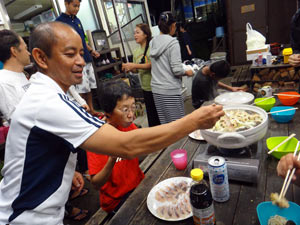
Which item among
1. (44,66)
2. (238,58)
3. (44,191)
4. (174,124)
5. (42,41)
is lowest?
(238,58)

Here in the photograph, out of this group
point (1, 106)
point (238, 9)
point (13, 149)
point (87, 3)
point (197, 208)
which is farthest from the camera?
point (238, 9)

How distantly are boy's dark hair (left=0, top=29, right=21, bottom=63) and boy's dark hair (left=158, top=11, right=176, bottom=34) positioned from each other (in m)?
1.76

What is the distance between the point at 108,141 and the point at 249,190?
33.1 inches

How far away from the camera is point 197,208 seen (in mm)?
916

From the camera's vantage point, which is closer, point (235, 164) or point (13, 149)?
point (13, 149)

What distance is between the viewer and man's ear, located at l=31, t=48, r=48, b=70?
1.10 metres

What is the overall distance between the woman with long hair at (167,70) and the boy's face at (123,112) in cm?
133

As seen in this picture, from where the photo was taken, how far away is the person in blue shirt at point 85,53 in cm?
382

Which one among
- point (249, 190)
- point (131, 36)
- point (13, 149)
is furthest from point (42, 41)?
point (131, 36)

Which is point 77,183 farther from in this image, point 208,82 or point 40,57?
point 208,82

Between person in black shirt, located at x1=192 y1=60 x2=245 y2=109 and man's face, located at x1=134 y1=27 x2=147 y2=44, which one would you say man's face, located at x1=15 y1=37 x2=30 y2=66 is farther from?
person in black shirt, located at x1=192 y1=60 x2=245 y2=109

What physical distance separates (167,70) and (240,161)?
1.92 m

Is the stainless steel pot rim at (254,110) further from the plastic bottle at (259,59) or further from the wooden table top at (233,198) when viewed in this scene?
the plastic bottle at (259,59)

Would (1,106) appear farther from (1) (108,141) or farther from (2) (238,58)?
(2) (238,58)
